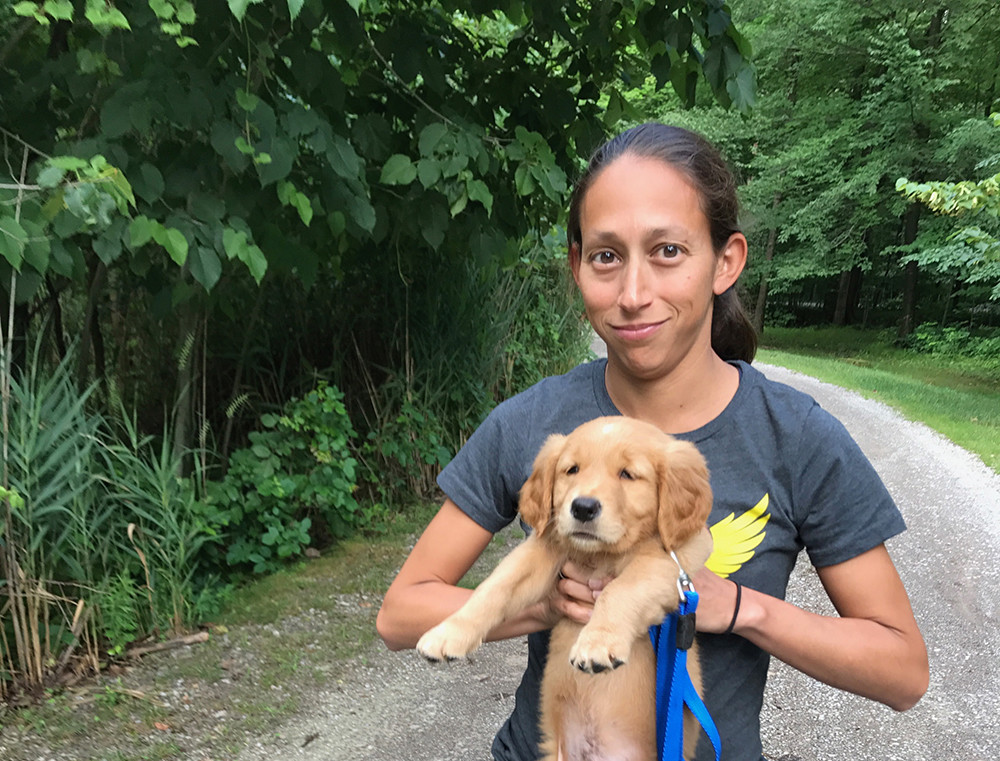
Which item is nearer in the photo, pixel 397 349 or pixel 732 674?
pixel 732 674

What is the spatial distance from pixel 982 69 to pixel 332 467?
2626cm

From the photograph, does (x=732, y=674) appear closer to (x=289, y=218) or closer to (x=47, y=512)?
(x=289, y=218)

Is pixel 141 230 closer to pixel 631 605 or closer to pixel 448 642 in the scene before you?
pixel 448 642

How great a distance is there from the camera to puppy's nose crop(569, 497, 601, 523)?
5.37 feet

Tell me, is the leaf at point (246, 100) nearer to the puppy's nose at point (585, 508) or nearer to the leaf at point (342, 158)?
the leaf at point (342, 158)

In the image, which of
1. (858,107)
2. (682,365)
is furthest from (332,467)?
(858,107)

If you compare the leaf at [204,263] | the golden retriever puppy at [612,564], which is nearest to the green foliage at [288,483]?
the leaf at [204,263]

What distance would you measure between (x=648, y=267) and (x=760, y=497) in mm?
574

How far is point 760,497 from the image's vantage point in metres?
1.61

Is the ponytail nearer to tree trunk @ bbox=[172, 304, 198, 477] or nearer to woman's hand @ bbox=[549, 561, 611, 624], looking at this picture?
woman's hand @ bbox=[549, 561, 611, 624]

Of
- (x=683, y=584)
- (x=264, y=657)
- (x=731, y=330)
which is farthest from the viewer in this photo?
(x=264, y=657)

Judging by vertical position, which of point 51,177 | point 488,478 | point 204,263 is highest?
point 51,177

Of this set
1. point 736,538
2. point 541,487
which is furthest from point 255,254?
point 736,538

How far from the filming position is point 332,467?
17.4 feet
